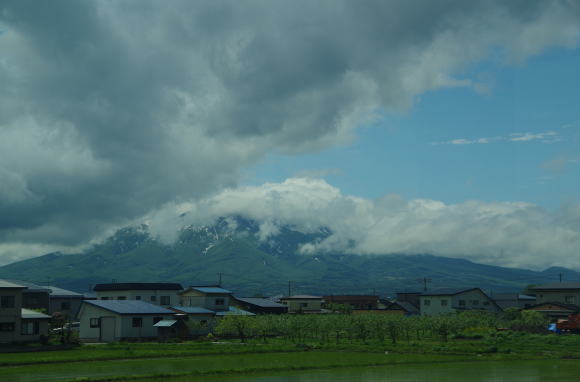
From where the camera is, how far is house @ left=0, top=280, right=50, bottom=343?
162 ft

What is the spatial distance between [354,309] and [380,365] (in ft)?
226

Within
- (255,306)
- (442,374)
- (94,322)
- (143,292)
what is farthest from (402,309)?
(442,374)

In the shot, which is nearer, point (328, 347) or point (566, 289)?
point (328, 347)

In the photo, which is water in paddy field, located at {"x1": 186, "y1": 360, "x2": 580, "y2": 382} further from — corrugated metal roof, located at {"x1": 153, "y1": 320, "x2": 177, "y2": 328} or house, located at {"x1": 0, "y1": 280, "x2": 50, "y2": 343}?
corrugated metal roof, located at {"x1": 153, "y1": 320, "x2": 177, "y2": 328}

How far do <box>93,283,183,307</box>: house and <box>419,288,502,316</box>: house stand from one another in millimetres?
35918

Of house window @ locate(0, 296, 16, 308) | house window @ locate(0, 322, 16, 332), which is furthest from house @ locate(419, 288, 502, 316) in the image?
house window @ locate(0, 296, 16, 308)

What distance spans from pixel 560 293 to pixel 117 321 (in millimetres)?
61424

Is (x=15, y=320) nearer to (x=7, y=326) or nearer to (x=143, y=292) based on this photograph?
(x=7, y=326)

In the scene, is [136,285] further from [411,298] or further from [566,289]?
[566,289]

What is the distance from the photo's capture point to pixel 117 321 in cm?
5909

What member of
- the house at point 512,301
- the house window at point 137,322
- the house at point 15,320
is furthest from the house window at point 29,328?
the house at point 512,301

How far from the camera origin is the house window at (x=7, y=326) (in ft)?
161

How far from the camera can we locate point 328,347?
52062mm

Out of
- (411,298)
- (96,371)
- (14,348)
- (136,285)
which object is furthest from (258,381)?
(411,298)
